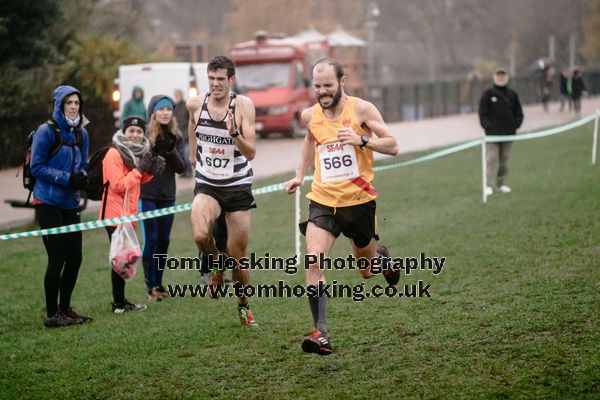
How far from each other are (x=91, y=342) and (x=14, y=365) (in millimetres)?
801

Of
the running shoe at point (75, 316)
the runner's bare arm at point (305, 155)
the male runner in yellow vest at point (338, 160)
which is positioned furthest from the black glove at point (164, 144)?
the male runner in yellow vest at point (338, 160)

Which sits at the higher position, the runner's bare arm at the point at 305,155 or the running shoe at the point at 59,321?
the runner's bare arm at the point at 305,155

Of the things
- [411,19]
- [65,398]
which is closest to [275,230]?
[65,398]

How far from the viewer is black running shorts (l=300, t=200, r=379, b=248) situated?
7.24 meters

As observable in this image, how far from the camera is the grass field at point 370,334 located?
6.15 m

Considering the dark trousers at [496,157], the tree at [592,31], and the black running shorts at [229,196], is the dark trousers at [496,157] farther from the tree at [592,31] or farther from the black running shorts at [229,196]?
the tree at [592,31]

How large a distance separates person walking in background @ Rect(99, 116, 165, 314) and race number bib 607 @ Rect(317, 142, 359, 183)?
256 cm

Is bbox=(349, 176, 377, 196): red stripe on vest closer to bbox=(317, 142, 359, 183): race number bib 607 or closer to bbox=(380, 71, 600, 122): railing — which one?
bbox=(317, 142, 359, 183): race number bib 607

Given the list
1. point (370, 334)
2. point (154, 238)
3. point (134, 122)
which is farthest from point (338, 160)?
point (154, 238)

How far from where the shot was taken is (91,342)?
7930 mm

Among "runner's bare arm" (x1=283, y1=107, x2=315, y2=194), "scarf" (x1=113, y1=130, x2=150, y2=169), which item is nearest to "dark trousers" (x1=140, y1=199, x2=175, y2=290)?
"scarf" (x1=113, y1=130, x2=150, y2=169)

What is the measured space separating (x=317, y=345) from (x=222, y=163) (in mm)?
2149

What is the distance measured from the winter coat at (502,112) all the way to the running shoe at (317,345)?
33.9 ft

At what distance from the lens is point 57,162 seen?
847 cm
